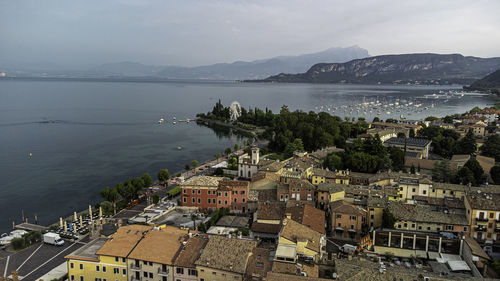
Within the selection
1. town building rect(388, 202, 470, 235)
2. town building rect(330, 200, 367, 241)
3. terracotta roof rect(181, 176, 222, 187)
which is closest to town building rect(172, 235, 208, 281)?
town building rect(330, 200, 367, 241)

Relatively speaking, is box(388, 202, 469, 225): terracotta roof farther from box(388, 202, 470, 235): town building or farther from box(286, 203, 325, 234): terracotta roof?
box(286, 203, 325, 234): terracotta roof

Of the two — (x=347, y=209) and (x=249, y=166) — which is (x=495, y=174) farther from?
(x=249, y=166)

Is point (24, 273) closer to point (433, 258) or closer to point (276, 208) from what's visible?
point (276, 208)

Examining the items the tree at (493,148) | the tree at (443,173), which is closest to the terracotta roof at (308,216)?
the tree at (443,173)

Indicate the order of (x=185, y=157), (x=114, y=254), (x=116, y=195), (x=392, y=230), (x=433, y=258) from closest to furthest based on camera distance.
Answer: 1. (x=114, y=254)
2. (x=433, y=258)
3. (x=392, y=230)
4. (x=116, y=195)
5. (x=185, y=157)

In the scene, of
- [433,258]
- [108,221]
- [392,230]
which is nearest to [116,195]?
[108,221]
